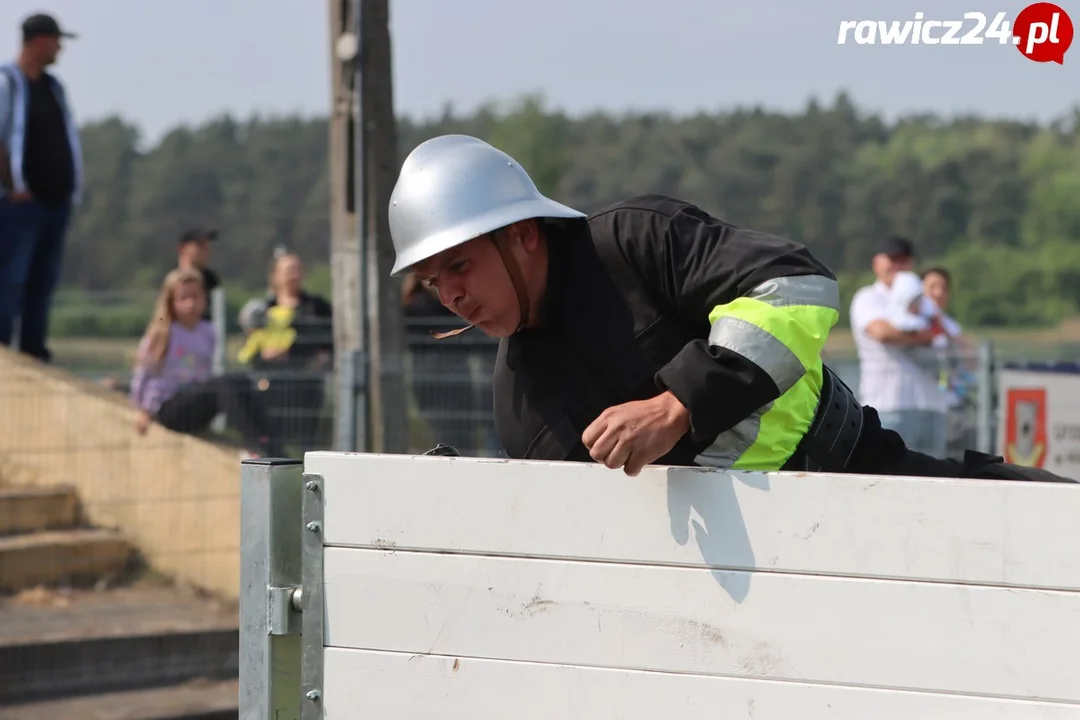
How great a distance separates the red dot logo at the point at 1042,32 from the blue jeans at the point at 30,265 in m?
6.11

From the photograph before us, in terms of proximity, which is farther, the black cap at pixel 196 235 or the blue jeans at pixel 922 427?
the black cap at pixel 196 235

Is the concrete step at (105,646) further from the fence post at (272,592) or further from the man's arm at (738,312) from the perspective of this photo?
the man's arm at (738,312)

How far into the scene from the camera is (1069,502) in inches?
79.4

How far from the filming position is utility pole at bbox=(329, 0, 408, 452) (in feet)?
25.2

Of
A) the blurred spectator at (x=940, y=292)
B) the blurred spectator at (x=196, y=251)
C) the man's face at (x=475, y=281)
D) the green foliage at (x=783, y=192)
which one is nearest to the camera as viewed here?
the man's face at (x=475, y=281)

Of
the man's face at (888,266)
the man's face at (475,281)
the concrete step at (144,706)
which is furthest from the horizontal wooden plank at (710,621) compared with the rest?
the man's face at (888,266)

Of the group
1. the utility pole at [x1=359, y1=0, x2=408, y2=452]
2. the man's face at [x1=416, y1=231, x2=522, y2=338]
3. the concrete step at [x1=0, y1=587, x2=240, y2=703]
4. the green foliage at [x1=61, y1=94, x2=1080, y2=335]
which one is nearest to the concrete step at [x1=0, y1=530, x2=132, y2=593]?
the concrete step at [x1=0, y1=587, x2=240, y2=703]

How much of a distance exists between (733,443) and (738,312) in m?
0.29

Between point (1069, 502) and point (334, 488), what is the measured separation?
1.25m

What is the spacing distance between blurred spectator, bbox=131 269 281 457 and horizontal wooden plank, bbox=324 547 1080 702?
18.0 ft

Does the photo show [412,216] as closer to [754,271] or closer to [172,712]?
[754,271]

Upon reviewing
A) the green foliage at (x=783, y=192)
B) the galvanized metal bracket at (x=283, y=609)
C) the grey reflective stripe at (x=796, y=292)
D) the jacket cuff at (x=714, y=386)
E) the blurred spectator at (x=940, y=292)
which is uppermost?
the green foliage at (x=783, y=192)

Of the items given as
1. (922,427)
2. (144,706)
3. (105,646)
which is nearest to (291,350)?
(105,646)

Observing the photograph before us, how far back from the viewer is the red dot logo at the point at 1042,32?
6406mm
